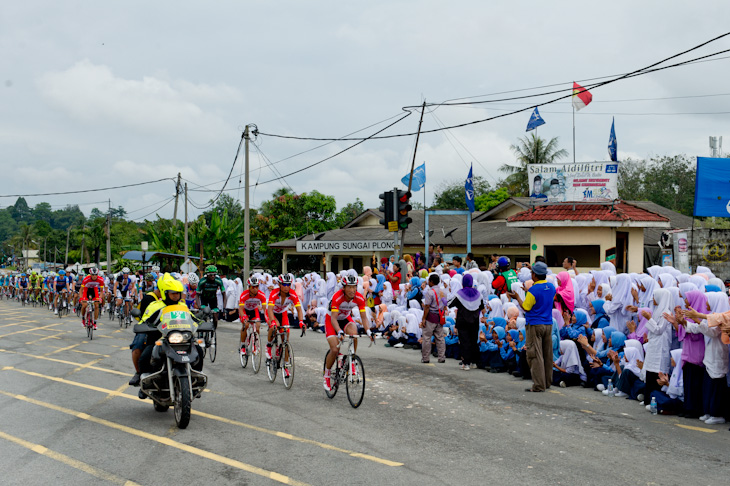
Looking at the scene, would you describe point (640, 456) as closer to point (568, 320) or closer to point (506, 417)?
point (506, 417)

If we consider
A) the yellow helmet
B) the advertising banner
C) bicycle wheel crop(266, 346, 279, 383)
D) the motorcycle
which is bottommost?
bicycle wheel crop(266, 346, 279, 383)

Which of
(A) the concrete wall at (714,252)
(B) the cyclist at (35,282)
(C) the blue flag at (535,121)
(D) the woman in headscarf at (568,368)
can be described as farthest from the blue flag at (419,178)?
(B) the cyclist at (35,282)

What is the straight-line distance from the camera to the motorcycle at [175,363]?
778 cm

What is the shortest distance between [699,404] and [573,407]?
5.29 ft

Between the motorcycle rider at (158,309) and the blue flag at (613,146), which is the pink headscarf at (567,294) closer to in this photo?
the motorcycle rider at (158,309)

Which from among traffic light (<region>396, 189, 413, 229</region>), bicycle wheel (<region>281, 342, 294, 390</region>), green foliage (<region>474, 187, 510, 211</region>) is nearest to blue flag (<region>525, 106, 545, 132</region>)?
traffic light (<region>396, 189, 413, 229</region>)

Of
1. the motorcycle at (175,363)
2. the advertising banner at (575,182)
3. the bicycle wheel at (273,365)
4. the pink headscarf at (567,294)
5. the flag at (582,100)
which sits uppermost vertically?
the flag at (582,100)

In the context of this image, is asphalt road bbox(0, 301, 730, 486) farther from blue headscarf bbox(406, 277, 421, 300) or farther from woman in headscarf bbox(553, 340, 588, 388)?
blue headscarf bbox(406, 277, 421, 300)

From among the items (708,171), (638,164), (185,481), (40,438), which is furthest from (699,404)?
(638,164)

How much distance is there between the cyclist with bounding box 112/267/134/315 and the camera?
23.7 m

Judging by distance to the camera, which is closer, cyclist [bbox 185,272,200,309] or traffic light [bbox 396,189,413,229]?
cyclist [bbox 185,272,200,309]

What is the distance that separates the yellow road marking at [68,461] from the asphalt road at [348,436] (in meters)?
0.02

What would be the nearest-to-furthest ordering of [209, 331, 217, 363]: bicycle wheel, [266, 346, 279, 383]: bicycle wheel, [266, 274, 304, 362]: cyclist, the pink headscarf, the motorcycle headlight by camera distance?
the motorcycle headlight → [266, 274, 304, 362]: cyclist → [266, 346, 279, 383]: bicycle wheel → the pink headscarf → [209, 331, 217, 363]: bicycle wheel

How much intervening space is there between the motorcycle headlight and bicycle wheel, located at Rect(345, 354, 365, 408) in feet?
8.07
